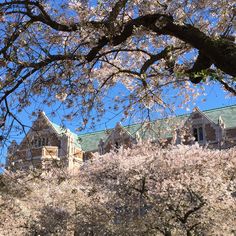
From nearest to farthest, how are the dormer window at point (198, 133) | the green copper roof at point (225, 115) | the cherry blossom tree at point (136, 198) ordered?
the cherry blossom tree at point (136, 198) < the dormer window at point (198, 133) < the green copper roof at point (225, 115)

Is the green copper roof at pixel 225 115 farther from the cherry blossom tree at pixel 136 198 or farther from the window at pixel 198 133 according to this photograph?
the cherry blossom tree at pixel 136 198

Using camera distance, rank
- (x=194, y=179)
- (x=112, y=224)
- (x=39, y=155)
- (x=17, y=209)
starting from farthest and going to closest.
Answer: (x=39, y=155), (x=17, y=209), (x=112, y=224), (x=194, y=179)

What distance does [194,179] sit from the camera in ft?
66.7

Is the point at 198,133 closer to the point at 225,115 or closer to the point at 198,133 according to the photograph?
the point at 198,133

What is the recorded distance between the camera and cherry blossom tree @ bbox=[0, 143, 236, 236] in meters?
19.9

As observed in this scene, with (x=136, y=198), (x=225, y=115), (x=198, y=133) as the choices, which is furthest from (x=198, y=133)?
(x=136, y=198)

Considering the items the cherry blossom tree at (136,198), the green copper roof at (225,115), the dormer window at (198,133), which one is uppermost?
the green copper roof at (225,115)

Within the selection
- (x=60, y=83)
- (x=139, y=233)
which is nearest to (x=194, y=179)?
(x=139, y=233)

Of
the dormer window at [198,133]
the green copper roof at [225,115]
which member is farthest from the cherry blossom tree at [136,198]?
the green copper roof at [225,115]

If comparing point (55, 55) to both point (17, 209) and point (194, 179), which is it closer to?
point (194, 179)

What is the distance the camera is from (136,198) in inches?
853

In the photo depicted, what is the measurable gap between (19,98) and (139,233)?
545 inches

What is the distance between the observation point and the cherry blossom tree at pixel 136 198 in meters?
19.9

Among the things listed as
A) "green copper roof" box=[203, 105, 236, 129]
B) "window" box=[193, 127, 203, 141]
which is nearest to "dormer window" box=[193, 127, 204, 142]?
"window" box=[193, 127, 203, 141]
